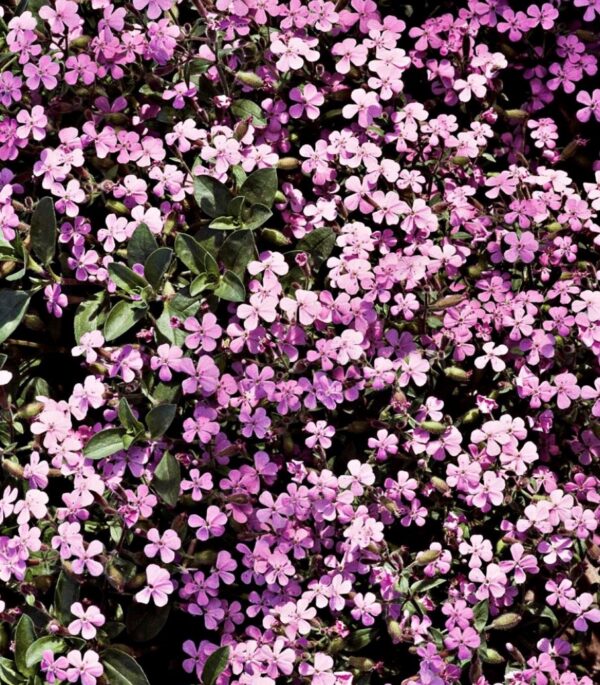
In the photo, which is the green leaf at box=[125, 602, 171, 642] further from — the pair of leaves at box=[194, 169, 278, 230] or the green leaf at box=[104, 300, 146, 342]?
the pair of leaves at box=[194, 169, 278, 230]

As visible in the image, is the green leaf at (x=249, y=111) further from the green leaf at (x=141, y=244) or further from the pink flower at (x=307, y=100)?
the green leaf at (x=141, y=244)

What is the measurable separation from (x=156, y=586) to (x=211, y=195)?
94 cm

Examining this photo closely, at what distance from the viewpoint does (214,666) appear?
6.94 feet

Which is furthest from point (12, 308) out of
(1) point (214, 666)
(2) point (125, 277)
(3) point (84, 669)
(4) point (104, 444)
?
(1) point (214, 666)

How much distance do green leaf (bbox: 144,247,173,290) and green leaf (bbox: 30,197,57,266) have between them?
0.89 feet

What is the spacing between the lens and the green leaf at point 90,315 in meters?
2.24

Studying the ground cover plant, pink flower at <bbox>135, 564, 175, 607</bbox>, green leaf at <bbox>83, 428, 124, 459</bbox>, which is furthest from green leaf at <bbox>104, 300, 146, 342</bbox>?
pink flower at <bbox>135, 564, 175, 607</bbox>

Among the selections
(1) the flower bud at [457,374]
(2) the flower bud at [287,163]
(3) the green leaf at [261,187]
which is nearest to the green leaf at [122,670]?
(1) the flower bud at [457,374]

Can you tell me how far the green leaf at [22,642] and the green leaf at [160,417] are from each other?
0.51 meters

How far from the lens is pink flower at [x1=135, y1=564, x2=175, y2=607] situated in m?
2.06

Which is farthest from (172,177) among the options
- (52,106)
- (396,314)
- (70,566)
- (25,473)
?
(70,566)

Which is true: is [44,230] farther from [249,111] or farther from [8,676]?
[8,676]

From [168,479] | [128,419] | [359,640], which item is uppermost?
[128,419]

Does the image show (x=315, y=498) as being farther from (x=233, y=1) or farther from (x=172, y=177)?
(x=233, y=1)
